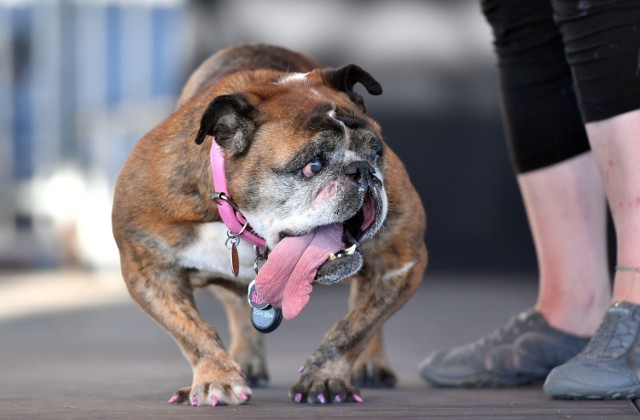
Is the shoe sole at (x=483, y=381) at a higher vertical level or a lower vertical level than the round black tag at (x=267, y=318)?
lower

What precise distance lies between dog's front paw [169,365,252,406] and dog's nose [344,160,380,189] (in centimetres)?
57

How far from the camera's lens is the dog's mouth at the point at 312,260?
291cm

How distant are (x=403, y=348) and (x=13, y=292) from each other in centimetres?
415

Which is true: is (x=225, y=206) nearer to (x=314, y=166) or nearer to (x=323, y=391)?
(x=314, y=166)

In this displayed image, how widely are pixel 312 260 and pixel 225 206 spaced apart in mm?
313

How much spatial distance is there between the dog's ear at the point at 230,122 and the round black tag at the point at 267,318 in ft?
1.37

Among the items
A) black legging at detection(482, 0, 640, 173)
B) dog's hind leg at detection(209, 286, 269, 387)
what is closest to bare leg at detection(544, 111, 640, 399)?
black legging at detection(482, 0, 640, 173)

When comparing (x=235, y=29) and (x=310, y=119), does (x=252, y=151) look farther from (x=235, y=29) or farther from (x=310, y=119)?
(x=235, y=29)

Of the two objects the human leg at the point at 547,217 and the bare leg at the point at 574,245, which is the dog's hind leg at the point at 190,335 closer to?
the human leg at the point at 547,217

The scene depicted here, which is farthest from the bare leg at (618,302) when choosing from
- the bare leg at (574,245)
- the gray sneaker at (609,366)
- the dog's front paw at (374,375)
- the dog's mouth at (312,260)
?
the dog's front paw at (374,375)

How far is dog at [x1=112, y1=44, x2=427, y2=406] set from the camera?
2.91 meters

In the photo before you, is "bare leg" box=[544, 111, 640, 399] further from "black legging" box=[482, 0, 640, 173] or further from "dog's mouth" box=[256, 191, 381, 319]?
"dog's mouth" box=[256, 191, 381, 319]

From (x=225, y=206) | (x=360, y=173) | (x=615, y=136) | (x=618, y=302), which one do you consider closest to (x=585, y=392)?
(x=618, y=302)

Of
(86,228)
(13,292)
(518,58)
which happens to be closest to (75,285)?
(13,292)
